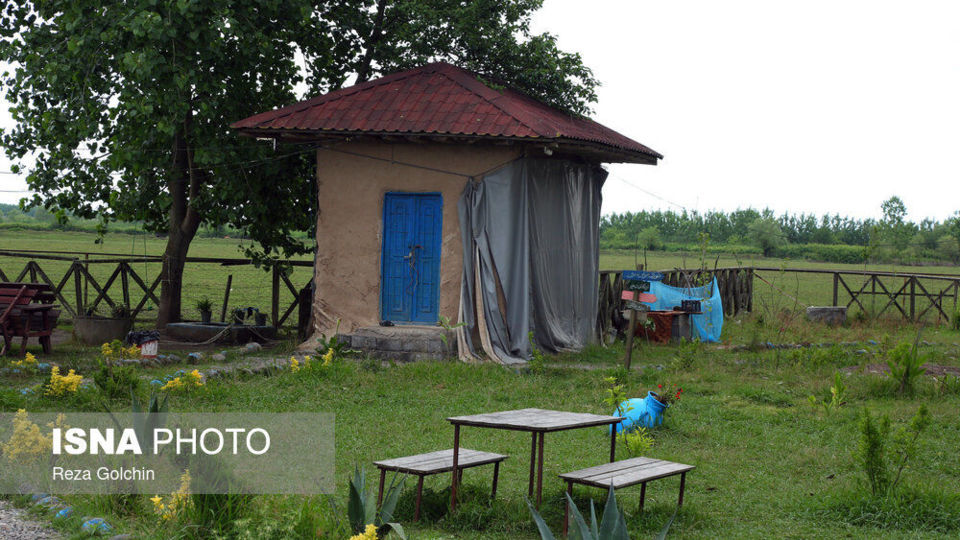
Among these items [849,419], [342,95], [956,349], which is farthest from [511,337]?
[956,349]

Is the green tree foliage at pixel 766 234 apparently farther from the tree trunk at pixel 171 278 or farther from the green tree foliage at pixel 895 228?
the tree trunk at pixel 171 278

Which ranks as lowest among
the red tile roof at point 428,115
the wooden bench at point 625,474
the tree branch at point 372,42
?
the wooden bench at point 625,474

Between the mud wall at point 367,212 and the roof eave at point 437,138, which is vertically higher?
the roof eave at point 437,138

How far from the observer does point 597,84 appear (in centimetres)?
1570

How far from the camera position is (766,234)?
48031 millimetres

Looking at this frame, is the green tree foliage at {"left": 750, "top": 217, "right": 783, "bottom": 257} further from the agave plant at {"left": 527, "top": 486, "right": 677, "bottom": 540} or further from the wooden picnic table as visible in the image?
the agave plant at {"left": 527, "top": 486, "right": 677, "bottom": 540}

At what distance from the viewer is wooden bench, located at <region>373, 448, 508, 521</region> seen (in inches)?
216

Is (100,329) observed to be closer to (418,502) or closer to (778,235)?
(418,502)

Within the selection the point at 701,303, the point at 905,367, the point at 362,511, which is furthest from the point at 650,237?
the point at 362,511

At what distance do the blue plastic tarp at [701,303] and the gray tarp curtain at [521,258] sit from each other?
5.84 ft

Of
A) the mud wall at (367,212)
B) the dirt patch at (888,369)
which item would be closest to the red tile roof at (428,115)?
the mud wall at (367,212)

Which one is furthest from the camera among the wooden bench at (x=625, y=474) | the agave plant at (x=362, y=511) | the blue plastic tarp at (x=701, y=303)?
the blue plastic tarp at (x=701, y=303)

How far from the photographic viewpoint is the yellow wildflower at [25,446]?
591 centimetres

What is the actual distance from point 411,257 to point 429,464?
7.51m
